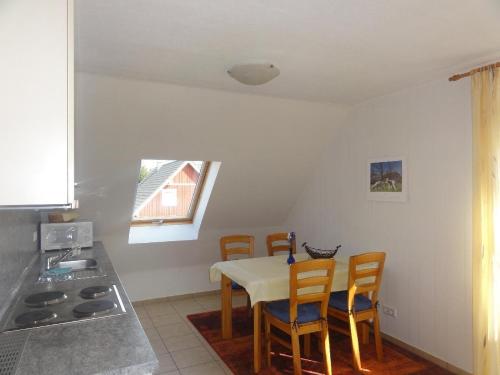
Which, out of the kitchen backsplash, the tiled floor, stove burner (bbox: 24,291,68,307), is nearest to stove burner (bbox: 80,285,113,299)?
stove burner (bbox: 24,291,68,307)

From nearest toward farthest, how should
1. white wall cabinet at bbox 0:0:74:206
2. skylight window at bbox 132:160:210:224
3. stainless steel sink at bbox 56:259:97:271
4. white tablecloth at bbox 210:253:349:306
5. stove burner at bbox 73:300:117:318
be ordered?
white wall cabinet at bbox 0:0:74:206, stove burner at bbox 73:300:117:318, white tablecloth at bbox 210:253:349:306, stainless steel sink at bbox 56:259:97:271, skylight window at bbox 132:160:210:224

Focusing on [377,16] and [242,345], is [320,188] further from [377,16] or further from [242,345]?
[377,16]

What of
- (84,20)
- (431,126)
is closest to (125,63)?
(84,20)

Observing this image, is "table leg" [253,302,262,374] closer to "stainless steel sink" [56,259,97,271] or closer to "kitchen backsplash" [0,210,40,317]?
"stainless steel sink" [56,259,97,271]

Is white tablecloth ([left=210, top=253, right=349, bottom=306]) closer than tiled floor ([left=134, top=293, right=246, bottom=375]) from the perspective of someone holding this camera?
Yes

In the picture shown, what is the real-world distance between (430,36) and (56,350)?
251 cm

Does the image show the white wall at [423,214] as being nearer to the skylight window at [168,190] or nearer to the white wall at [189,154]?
the white wall at [189,154]

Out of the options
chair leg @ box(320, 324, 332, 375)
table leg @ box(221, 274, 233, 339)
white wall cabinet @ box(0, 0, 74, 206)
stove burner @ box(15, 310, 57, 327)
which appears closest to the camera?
white wall cabinet @ box(0, 0, 74, 206)

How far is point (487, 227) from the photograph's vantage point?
2453 mm

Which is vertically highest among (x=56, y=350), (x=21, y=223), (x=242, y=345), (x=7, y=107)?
(x=7, y=107)

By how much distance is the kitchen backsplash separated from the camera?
181 centimetres

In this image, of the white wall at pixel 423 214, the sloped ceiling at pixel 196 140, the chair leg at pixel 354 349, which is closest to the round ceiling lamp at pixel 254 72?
the sloped ceiling at pixel 196 140

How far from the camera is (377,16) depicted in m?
1.82

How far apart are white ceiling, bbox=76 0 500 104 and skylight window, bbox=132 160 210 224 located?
178 cm
